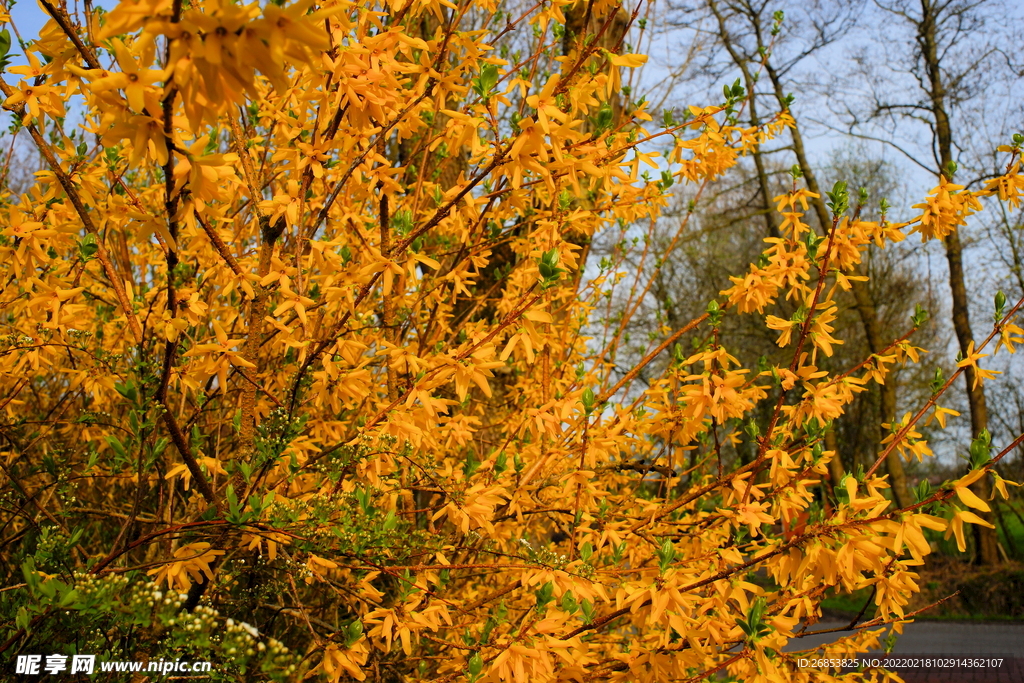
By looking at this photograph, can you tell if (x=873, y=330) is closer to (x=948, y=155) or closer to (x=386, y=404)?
(x=948, y=155)

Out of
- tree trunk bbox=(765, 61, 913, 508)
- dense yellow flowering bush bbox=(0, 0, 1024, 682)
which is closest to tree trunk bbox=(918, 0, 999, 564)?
tree trunk bbox=(765, 61, 913, 508)

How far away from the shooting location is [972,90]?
1096 centimetres

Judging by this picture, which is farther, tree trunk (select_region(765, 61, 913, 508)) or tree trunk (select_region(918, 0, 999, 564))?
tree trunk (select_region(765, 61, 913, 508))

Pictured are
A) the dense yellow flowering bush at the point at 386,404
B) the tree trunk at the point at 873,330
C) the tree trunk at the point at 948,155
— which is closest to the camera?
the dense yellow flowering bush at the point at 386,404

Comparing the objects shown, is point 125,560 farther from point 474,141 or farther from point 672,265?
point 672,265

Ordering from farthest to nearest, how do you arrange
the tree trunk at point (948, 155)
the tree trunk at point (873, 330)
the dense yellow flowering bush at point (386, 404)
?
the tree trunk at point (873, 330), the tree trunk at point (948, 155), the dense yellow flowering bush at point (386, 404)

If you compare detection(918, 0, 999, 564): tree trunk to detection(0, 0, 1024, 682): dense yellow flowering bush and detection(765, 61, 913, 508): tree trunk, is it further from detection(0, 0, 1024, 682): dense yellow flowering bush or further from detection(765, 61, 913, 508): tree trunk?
detection(0, 0, 1024, 682): dense yellow flowering bush

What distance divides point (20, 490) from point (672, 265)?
16.2 m

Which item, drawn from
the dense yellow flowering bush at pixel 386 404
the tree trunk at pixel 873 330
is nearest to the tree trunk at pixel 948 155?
the tree trunk at pixel 873 330

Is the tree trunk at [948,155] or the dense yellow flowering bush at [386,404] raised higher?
the tree trunk at [948,155]

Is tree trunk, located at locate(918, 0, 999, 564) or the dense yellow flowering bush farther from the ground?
tree trunk, located at locate(918, 0, 999, 564)

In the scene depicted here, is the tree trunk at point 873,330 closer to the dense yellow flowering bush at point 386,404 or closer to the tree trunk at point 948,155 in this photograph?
the tree trunk at point 948,155

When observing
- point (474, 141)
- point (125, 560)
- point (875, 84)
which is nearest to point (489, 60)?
point (474, 141)

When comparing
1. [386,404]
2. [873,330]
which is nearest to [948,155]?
[873,330]
